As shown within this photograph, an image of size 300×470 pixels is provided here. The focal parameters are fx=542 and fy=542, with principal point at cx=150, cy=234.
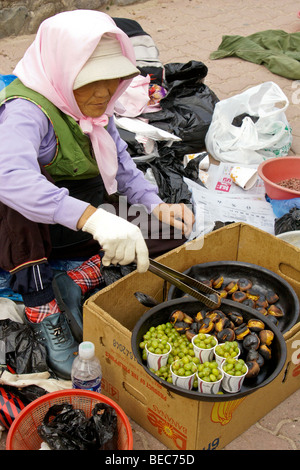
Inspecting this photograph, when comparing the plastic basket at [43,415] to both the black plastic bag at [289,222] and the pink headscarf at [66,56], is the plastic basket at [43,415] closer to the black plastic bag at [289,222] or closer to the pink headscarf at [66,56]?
the pink headscarf at [66,56]

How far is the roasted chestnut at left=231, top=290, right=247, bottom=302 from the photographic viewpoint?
2146mm

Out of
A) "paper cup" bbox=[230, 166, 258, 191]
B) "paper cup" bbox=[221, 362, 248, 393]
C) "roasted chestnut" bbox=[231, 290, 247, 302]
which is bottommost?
"paper cup" bbox=[230, 166, 258, 191]

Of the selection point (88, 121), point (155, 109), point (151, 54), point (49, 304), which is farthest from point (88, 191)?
point (151, 54)

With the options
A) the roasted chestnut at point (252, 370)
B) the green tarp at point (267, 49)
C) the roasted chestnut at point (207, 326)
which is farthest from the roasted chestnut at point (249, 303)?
the green tarp at point (267, 49)

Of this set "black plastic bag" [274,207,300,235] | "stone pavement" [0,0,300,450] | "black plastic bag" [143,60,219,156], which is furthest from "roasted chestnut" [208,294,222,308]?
"stone pavement" [0,0,300,450]

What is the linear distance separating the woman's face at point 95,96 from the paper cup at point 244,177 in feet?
4.58

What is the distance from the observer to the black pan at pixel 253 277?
2.15 metres

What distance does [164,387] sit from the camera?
174 cm

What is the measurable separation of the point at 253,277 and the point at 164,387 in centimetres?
76

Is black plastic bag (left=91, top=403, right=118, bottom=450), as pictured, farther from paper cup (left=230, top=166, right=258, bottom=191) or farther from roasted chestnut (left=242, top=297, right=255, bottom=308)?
paper cup (left=230, top=166, right=258, bottom=191)

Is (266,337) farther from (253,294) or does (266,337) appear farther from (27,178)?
(27,178)

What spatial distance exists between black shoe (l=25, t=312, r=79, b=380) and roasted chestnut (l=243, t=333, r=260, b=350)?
2.33 feet

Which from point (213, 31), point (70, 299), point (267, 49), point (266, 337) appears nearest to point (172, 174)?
point (70, 299)

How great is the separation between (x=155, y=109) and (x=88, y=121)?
1.64 metres
